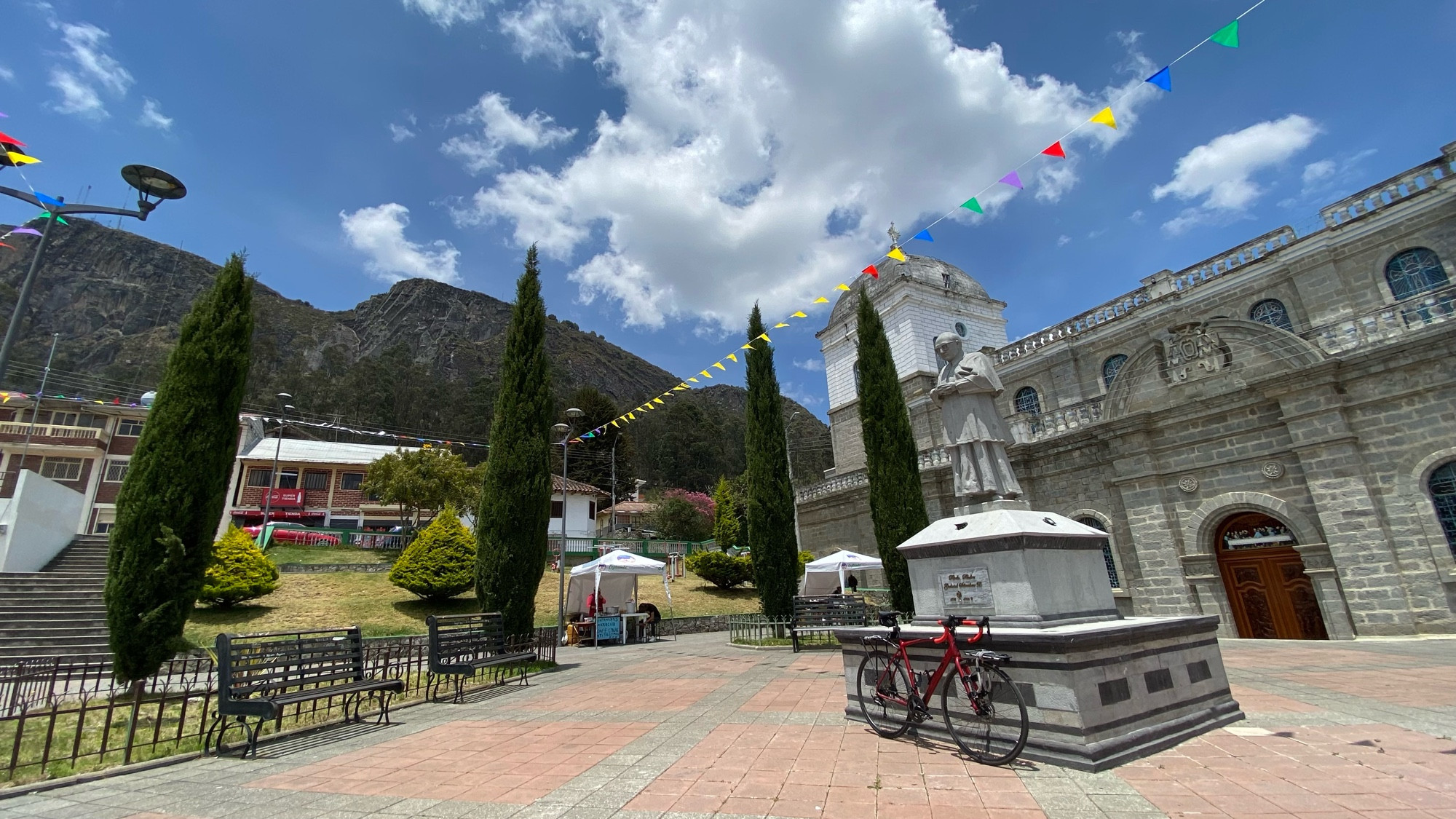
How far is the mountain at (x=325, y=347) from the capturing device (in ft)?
218

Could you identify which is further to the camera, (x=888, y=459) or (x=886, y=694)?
(x=888, y=459)

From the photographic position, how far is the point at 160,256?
98750 mm

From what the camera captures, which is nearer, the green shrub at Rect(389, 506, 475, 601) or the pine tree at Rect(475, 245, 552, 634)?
the pine tree at Rect(475, 245, 552, 634)

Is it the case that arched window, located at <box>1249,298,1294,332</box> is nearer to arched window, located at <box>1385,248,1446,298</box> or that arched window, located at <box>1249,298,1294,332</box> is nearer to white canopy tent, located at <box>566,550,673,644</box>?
arched window, located at <box>1385,248,1446,298</box>

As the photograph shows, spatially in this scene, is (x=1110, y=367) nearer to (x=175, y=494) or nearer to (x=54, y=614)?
(x=175, y=494)

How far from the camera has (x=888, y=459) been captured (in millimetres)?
15531

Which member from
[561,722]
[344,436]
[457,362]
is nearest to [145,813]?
[561,722]

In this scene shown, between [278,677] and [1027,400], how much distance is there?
2041 cm

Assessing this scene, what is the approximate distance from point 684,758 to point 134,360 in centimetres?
10532

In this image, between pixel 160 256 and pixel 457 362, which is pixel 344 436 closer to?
pixel 457 362

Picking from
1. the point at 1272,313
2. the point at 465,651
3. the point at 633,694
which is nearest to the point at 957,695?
the point at 633,694

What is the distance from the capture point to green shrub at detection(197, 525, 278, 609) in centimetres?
1611

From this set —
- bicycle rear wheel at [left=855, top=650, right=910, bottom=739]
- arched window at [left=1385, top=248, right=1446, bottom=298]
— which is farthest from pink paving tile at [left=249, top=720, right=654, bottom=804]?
arched window at [left=1385, top=248, right=1446, bottom=298]

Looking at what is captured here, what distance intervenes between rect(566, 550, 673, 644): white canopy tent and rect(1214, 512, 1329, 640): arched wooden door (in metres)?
12.8
